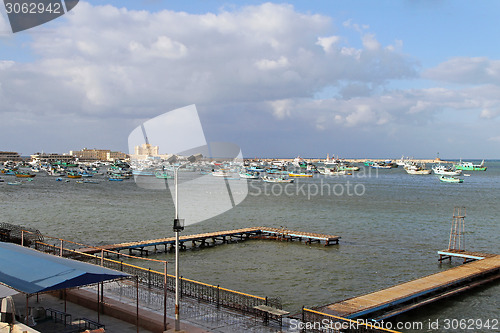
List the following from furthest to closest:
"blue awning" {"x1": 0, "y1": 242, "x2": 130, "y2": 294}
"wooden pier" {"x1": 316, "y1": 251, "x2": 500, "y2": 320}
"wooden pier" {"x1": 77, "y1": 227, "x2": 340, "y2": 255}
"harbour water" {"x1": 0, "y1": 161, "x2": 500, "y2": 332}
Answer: "wooden pier" {"x1": 77, "y1": 227, "x2": 340, "y2": 255}, "harbour water" {"x1": 0, "y1": 161, "x2": 500, "y2": 332}, "wooden pier" {"x1": 316, "y1": 251, "x2": 500, "y2": 320}, "blue awning" {"x1": 0, "y1": 242, "x2": 130, "y2": 294}

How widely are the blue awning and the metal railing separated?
679 cm

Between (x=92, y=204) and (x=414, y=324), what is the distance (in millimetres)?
55917

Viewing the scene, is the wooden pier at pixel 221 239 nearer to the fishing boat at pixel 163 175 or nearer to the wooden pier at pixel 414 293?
the wooden pier at pixel 414 293

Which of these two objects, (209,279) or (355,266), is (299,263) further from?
(209,279)

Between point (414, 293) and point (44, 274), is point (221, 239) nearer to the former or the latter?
point (414, 293)

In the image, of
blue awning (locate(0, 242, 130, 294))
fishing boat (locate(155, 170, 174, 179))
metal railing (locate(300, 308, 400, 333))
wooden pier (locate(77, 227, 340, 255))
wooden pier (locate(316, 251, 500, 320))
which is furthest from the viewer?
fishing boat (locate(155, 170, 174, 179))

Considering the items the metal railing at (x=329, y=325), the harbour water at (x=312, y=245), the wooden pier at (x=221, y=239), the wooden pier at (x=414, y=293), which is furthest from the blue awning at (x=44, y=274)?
the wooden pier at (x=221, y=239)

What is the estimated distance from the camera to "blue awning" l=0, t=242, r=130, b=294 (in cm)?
1147

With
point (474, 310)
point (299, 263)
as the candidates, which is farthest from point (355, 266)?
point (474, 310)

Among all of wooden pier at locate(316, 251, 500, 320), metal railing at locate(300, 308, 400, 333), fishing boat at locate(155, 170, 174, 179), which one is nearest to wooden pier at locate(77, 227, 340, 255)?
wooden pier at locate(316, 251, 500, 320)

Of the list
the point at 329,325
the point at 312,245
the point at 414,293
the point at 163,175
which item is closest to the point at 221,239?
the point at 312,245

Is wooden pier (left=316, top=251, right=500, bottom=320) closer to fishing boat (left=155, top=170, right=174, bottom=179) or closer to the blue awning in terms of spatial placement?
the blue awning

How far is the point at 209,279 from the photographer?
2620 centimetres

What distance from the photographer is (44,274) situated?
478 inches
